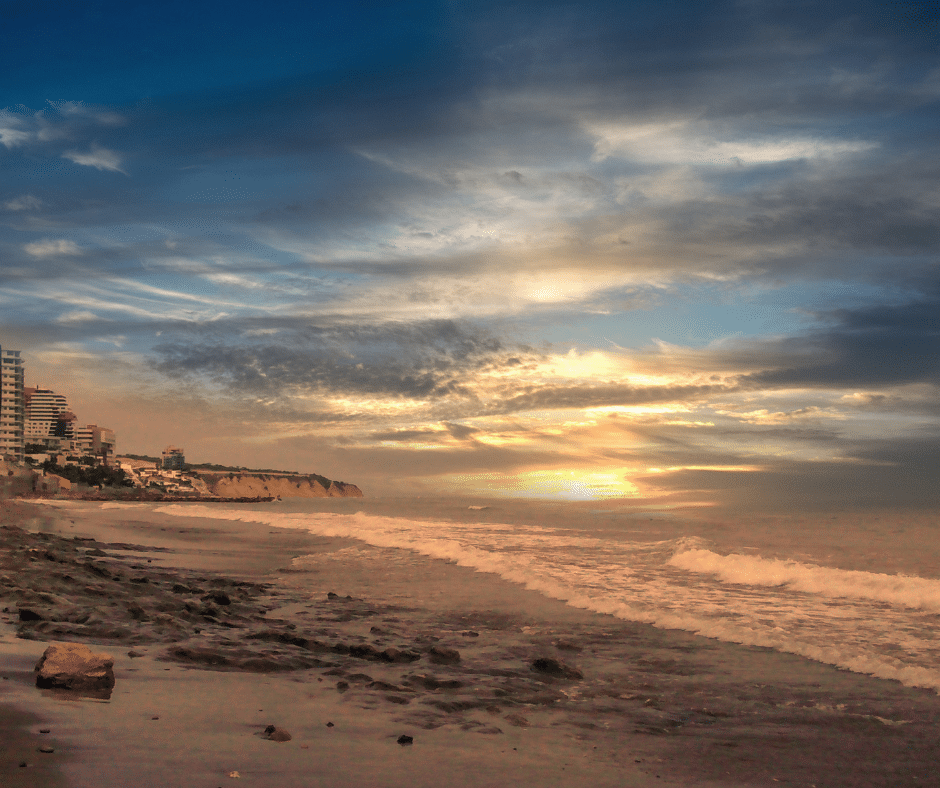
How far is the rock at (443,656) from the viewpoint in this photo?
30.4ft

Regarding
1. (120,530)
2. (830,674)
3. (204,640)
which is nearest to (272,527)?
(120,530)

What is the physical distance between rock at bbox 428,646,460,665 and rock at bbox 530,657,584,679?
1033mm

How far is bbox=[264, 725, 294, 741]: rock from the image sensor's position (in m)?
5.75

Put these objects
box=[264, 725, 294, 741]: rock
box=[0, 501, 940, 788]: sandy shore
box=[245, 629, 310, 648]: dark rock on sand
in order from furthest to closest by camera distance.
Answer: box=[245, 629, 310, 648]: dark rock on sand → box=[264, 725, 294, 741]: rock → box=[0, 501, 940, 788]: sandy shore

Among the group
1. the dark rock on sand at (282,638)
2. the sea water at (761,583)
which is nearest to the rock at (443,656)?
the dark rock on sand at (282,638)

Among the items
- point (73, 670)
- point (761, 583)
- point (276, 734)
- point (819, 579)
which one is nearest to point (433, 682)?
point (276, 734)

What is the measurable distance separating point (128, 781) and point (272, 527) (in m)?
40.6

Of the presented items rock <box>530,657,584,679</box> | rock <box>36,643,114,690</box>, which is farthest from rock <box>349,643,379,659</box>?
rock <box>36,643,114,690</box>

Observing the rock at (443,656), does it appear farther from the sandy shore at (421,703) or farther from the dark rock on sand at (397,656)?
the dark rock on sand at (397,656)

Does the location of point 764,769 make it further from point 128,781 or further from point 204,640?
point 204,640

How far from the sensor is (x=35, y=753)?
15.9ft

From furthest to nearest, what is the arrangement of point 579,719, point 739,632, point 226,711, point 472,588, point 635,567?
point 635,567, point 472,588, point 739,632, point 579,719, point 226,711

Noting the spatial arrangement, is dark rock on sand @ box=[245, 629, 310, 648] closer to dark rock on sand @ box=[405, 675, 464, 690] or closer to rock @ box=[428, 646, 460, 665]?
rock @ box=[428, 646, 460, 665]

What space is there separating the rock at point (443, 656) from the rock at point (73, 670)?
4.00 metres
